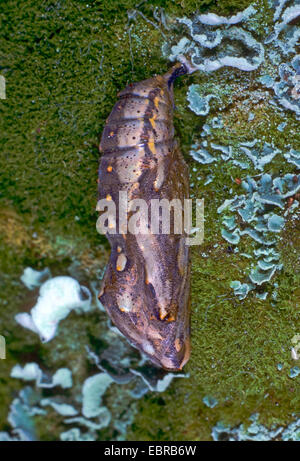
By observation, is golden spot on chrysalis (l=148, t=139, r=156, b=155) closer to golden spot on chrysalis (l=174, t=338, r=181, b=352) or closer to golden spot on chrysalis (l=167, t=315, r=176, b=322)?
golden spot on chrysalis (l=167, t=315, r=176, b=322)

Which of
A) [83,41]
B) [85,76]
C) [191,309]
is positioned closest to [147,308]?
[191,309]

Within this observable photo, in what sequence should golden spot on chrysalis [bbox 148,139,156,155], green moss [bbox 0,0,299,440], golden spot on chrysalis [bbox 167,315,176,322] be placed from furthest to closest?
1. green moss [bbox 0,0,299,440]
2. golden spot on chrysalis [bbox 167,315,176,322]
3. golden spot on chrysalis [bbox 148,139,156,155]

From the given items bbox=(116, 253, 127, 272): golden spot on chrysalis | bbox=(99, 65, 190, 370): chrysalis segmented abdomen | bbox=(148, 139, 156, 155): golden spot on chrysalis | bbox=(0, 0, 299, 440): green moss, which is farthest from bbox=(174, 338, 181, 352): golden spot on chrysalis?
bbox=(148, 139, 156, 155): golden spot on chrysalis

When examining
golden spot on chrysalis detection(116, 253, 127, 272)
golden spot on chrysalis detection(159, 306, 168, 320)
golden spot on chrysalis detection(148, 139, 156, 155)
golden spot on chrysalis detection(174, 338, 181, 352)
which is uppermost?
golden spot on chrysalis detection(148, 139, 156, 155)


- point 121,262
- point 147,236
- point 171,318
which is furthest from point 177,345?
point 147,236

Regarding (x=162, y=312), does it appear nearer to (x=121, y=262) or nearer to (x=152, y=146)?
(x=121, y=262)

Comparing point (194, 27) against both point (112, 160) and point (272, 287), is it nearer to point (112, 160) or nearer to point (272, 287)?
point (112, 160)
